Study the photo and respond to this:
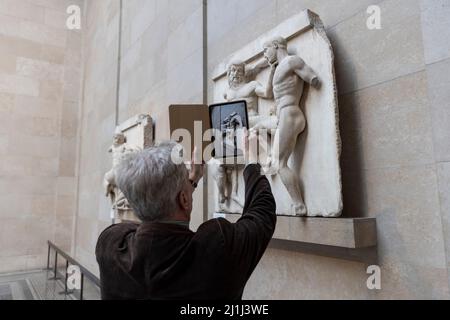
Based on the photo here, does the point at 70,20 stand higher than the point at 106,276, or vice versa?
the point at 70,20

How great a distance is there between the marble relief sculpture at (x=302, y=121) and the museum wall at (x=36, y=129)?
279 inches

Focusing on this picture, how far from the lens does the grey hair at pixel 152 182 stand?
3.83ft

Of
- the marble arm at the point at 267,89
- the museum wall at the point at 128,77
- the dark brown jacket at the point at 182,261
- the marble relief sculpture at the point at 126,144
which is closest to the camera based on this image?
the dark brown jacket at the point at 182,261

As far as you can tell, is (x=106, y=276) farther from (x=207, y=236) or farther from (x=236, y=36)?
(x=236, y=36)

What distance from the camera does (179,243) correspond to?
114cm

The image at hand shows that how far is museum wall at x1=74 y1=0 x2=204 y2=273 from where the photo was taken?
402 centimetres

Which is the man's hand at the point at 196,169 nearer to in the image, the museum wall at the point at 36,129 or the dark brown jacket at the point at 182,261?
the dark brown jacket at the point at 182,261

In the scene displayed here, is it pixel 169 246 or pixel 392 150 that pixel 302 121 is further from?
pixel 169 246

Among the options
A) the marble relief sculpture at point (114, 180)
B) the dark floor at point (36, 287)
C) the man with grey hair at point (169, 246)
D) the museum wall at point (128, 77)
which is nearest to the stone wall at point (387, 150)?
the man with grey hair at point (169, 246)

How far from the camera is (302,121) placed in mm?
2121

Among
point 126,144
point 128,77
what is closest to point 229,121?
point 126,144
